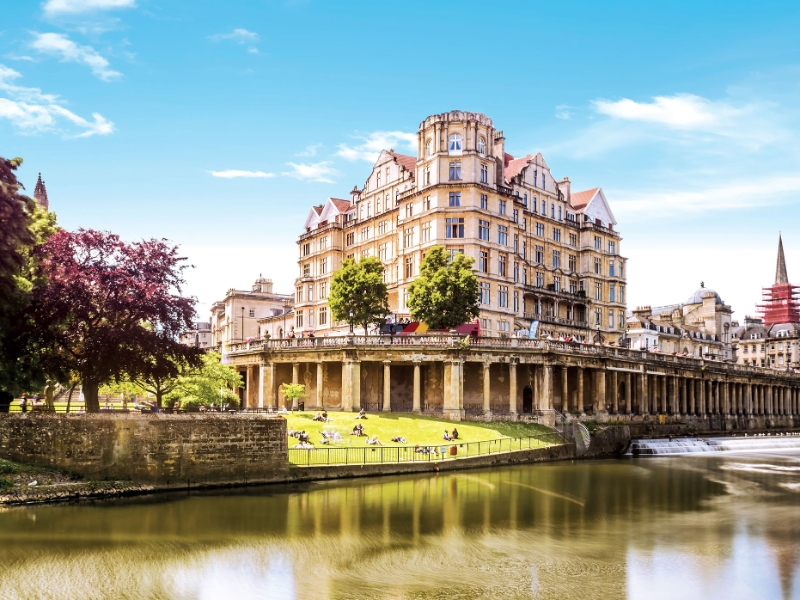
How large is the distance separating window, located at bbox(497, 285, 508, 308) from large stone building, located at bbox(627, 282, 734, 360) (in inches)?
1927

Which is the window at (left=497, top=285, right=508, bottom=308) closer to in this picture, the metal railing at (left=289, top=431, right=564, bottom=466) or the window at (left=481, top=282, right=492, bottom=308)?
the window at (left=481, top=282, right=492, bottom=308)

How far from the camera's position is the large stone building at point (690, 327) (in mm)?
125938

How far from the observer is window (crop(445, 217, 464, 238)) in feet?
260

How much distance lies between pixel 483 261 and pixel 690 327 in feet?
266

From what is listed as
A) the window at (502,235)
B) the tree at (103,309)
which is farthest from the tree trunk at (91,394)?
the window at (502,235)

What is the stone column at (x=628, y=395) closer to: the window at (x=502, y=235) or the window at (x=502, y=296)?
the window at (x=502, y=296)

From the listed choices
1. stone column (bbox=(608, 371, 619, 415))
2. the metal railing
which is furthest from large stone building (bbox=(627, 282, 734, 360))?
the metal railing

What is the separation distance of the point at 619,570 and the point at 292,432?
28.3 metres

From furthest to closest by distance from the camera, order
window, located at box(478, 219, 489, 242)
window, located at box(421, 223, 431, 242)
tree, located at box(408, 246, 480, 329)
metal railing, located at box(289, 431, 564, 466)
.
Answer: window, located at box(421, 223, 431, 242) < window, located at box(478, 219, 489, 242) < tree, located at box(408, 246, 480, 329) < metal railing, located at box(289, 431, 564, 466)

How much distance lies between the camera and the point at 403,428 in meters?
55.7

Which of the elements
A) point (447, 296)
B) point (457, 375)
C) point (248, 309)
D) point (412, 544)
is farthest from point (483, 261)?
point (248, 309)

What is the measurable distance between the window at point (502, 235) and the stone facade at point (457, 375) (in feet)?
51.3

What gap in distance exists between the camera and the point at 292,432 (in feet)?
164

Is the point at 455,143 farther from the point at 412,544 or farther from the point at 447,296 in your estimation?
the point at 412,544
